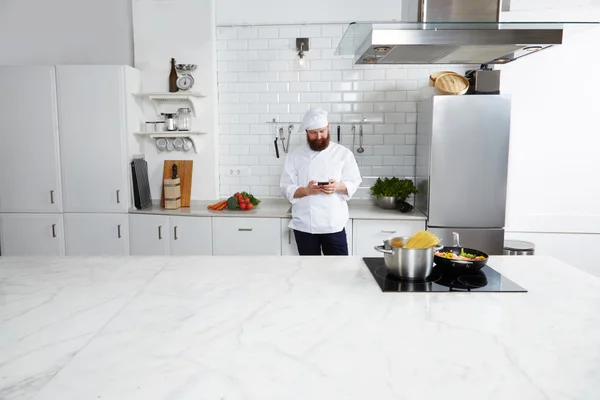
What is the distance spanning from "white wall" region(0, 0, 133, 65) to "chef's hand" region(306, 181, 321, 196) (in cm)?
246

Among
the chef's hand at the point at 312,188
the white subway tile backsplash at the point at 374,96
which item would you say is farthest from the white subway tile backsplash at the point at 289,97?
the chef's hand at the point at 312,188

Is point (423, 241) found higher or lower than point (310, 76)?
lower

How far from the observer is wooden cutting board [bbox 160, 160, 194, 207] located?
471cm

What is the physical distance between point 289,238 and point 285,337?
Result: 2744mm

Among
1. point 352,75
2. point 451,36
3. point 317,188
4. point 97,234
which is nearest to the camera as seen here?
point 451,36

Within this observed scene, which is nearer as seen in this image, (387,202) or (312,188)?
(312,188)

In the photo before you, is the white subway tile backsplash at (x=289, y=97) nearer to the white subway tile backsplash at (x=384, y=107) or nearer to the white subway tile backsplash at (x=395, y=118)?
the white subway tile backsplash at (x=384, y=107)

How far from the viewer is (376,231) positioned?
412cm

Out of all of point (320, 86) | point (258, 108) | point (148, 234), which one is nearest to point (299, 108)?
point (320, 86)

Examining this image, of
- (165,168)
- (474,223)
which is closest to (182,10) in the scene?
(165,168)

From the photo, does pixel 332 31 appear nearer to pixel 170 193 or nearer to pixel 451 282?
pixel 170 193

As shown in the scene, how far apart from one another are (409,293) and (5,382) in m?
1.36

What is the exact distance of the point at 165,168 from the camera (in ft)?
15.6

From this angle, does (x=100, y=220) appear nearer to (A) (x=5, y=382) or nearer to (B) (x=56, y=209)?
(B) (x=56, y=209)
